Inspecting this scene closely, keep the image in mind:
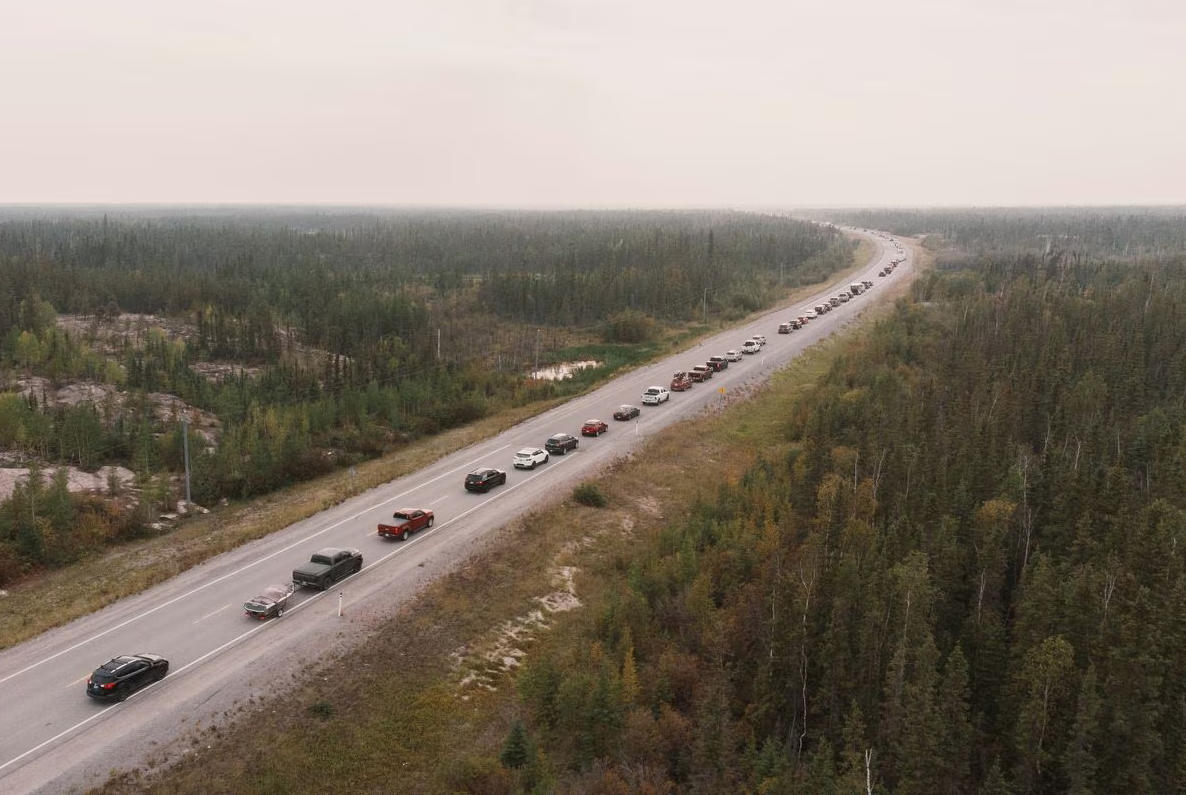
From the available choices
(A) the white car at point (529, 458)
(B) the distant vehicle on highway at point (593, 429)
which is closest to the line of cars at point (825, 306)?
(B) the distant vehicle on highway at point (593, 429)

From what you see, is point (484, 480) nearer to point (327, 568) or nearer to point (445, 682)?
point (327, 568)

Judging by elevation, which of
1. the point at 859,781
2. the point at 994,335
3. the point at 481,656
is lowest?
the point at 481,656

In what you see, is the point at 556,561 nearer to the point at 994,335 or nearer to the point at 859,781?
the point at 859,781

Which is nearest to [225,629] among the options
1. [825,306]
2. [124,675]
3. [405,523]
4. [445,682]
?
[124,675]

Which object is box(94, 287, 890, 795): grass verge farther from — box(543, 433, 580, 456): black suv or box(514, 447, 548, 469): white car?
box(543, 433, 580, 456): black suv

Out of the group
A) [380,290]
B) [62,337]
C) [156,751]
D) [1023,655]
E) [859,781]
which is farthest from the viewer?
[380,290]

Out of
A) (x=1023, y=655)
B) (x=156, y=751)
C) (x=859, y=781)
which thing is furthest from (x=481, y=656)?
(x=1023, y=655)

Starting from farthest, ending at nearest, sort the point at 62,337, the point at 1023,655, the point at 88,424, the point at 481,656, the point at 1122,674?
the point at 62,337, the point at 88,424, the point at 481,656, the point at 1023,655, the point at 1122,674
